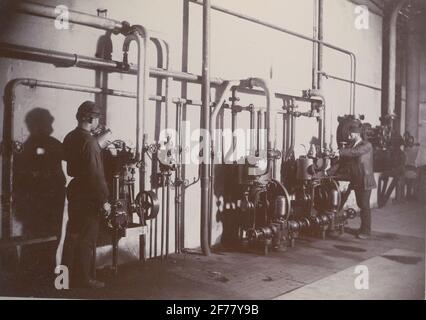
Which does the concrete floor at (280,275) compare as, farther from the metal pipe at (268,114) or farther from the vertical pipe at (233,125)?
the vertical pipe at (233,125)

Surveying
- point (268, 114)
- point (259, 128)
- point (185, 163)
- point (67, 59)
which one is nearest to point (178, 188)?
point (185, 163)

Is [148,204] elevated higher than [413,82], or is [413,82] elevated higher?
[413,82]

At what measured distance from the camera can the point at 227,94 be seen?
19.4 ft

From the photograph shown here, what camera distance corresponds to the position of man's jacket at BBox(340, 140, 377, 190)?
6574 mm

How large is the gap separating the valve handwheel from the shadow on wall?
2.68 ft

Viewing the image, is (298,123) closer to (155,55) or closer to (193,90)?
(193,90)

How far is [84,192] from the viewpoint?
405 centimetres

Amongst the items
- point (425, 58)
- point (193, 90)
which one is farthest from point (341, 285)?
point (425, 58)

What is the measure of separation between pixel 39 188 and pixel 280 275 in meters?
2.73

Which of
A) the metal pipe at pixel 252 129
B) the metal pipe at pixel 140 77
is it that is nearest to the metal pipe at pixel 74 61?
the metal pipe at pixel 140 77

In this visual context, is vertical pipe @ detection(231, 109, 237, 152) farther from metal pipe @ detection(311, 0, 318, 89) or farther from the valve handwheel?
metal pipe @ detection(311, 0, 318, 89)

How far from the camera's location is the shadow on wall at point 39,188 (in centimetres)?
412

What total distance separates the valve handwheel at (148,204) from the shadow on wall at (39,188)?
2.68ft

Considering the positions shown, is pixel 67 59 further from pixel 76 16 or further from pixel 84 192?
pixel 84 192
